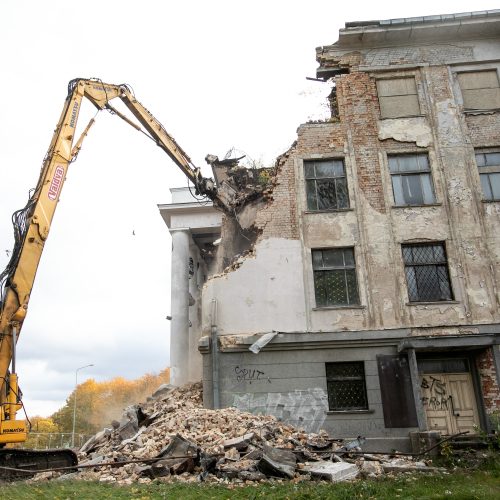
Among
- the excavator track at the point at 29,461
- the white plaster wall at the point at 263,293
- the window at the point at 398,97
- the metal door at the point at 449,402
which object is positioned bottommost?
the excavator track at the point at 29,461

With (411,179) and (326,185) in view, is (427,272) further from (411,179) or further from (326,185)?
(326,185)

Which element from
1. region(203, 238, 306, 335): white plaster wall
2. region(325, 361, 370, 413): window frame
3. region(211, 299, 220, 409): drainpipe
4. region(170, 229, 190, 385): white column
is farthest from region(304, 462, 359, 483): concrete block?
region(170, 229, 190, 385): white column

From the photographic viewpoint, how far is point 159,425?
13281 mm

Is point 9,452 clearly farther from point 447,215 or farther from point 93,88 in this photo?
point 447,215

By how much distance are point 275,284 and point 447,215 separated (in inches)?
220

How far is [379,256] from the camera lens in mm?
15133

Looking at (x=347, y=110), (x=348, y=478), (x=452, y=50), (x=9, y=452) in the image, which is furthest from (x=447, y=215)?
(x=9, y=452)

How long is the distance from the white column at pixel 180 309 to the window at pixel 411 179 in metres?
12.4

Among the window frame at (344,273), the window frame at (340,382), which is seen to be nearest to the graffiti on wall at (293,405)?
the window frame at (340,382)

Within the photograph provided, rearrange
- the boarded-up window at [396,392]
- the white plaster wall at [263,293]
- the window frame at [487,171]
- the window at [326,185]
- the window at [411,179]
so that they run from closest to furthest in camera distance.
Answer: the boarded-up window at [396,392] < the white plaster wall at [263,293] < the window frame at [487,171] < the window at [411,179] < the window at [326,185]

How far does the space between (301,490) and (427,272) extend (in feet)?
29.7

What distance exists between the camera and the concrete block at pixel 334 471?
8.96m

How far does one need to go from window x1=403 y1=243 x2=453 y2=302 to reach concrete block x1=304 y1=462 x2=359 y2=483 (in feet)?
21.3

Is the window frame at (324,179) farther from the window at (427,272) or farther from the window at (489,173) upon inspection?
the window at (489,173)
